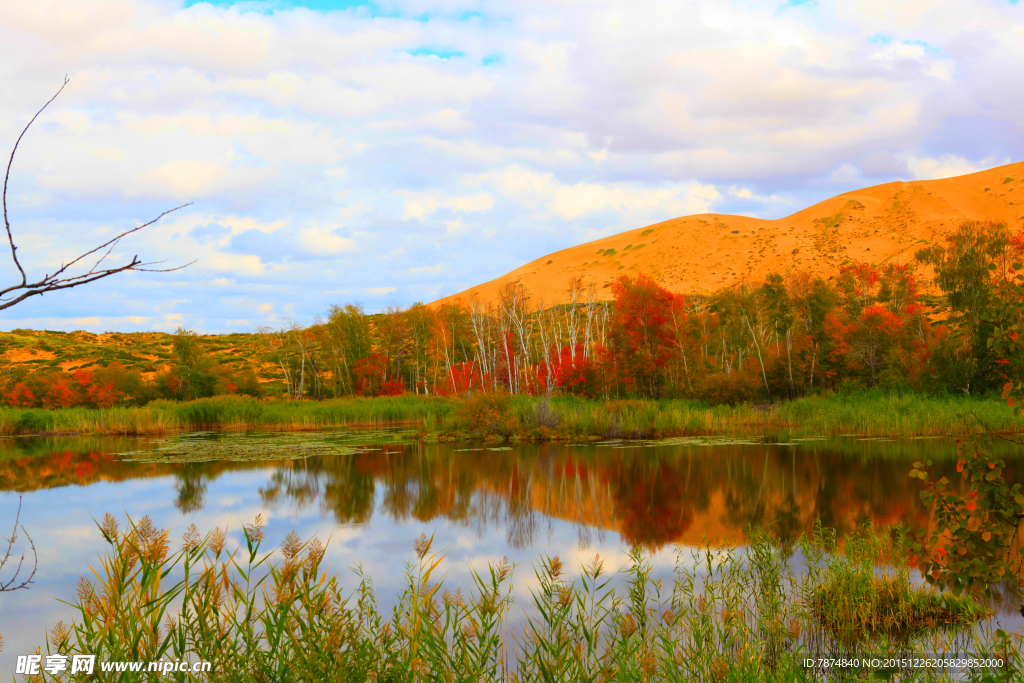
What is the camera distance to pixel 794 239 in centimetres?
8550

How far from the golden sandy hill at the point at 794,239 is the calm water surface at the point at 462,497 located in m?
56.8

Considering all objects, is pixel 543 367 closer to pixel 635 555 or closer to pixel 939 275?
pixel 939 275

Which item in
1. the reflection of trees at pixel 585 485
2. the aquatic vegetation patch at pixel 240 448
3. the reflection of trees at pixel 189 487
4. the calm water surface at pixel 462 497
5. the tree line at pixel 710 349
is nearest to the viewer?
the calm water surface at pixel 462 497

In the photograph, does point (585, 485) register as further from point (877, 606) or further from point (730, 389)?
point (730, 389)

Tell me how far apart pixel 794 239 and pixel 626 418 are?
236 feet

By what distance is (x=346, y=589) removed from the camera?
7602mm

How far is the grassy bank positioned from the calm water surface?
→ 166 cm

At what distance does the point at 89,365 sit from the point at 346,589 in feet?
197

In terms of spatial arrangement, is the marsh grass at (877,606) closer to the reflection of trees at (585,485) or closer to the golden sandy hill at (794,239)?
the reflection of trees at (585,485)

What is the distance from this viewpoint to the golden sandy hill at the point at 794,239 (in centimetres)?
7642

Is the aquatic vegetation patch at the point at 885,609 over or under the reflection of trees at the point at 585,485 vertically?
over

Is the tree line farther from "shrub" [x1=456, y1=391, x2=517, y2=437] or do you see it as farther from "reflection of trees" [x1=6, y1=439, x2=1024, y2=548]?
"reflection of trees" [x1=6, y1=439, x2=1024, y2=548]

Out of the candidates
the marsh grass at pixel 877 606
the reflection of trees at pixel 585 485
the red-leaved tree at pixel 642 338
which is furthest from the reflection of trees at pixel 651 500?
the red-leaved tree at pixel 642 338

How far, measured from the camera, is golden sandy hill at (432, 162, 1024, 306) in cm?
7642
